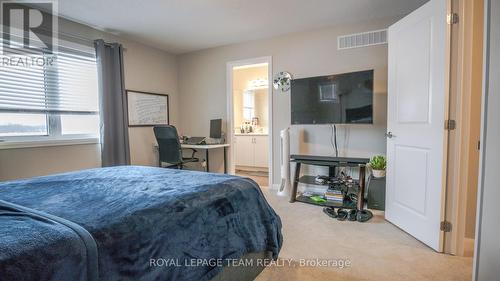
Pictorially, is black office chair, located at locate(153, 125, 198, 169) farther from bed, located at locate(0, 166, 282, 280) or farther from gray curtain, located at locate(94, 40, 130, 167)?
bed, located at locate(0, 166, 282, 280)

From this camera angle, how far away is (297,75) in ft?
12.3

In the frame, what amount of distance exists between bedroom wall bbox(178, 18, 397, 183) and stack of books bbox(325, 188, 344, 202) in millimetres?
594

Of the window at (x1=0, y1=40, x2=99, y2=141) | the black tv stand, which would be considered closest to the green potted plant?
the black tv stand

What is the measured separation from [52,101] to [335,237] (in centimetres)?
354

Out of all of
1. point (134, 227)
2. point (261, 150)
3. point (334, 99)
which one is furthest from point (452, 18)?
point (261, 150)

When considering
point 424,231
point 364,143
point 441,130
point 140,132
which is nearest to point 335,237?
point 424,231

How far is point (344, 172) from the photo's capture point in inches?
135

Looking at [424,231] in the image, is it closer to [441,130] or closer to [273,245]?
[441,130]

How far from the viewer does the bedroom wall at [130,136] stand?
2734mm

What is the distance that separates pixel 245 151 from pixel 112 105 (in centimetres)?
295

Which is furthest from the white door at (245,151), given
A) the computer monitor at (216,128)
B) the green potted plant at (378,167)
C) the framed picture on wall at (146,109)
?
the green potted plant at (378,167)

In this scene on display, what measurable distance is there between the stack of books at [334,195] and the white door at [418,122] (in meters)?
0.56

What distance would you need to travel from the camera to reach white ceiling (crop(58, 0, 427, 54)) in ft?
9.22

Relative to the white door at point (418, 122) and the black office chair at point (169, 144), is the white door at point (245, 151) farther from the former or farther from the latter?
the white door at point (418, 122)
